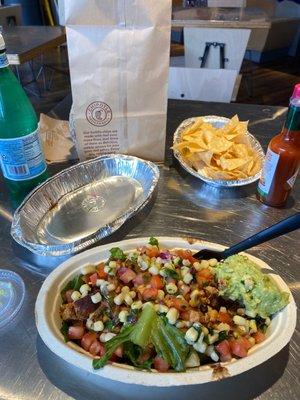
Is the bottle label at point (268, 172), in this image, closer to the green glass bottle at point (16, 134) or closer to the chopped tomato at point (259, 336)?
the chopped tomato at point (259, 336)

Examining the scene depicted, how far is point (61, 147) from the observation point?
3.45 feet

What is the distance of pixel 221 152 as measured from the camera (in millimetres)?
901

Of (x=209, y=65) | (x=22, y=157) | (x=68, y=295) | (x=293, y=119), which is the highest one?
(x=293, y=119)

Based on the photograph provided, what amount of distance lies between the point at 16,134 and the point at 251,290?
586 mm

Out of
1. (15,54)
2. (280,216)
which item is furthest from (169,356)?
(15,54)

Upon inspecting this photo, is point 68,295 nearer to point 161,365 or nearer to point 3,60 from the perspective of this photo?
point 161,365

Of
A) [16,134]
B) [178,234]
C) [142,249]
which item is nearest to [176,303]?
[142,249]

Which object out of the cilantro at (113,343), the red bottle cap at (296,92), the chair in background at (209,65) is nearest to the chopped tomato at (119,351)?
the cilantro at (113,343)

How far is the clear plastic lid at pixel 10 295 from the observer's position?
2.05ft

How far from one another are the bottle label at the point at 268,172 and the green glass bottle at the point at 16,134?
524 millimetres

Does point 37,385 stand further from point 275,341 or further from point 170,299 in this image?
point 275,341

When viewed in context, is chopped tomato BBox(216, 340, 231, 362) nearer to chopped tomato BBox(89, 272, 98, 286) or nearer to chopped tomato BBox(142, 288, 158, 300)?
chopped tomato BBox(142, 288, 158, 300)

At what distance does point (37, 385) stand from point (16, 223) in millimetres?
344

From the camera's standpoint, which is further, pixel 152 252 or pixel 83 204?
pixel 83 204
